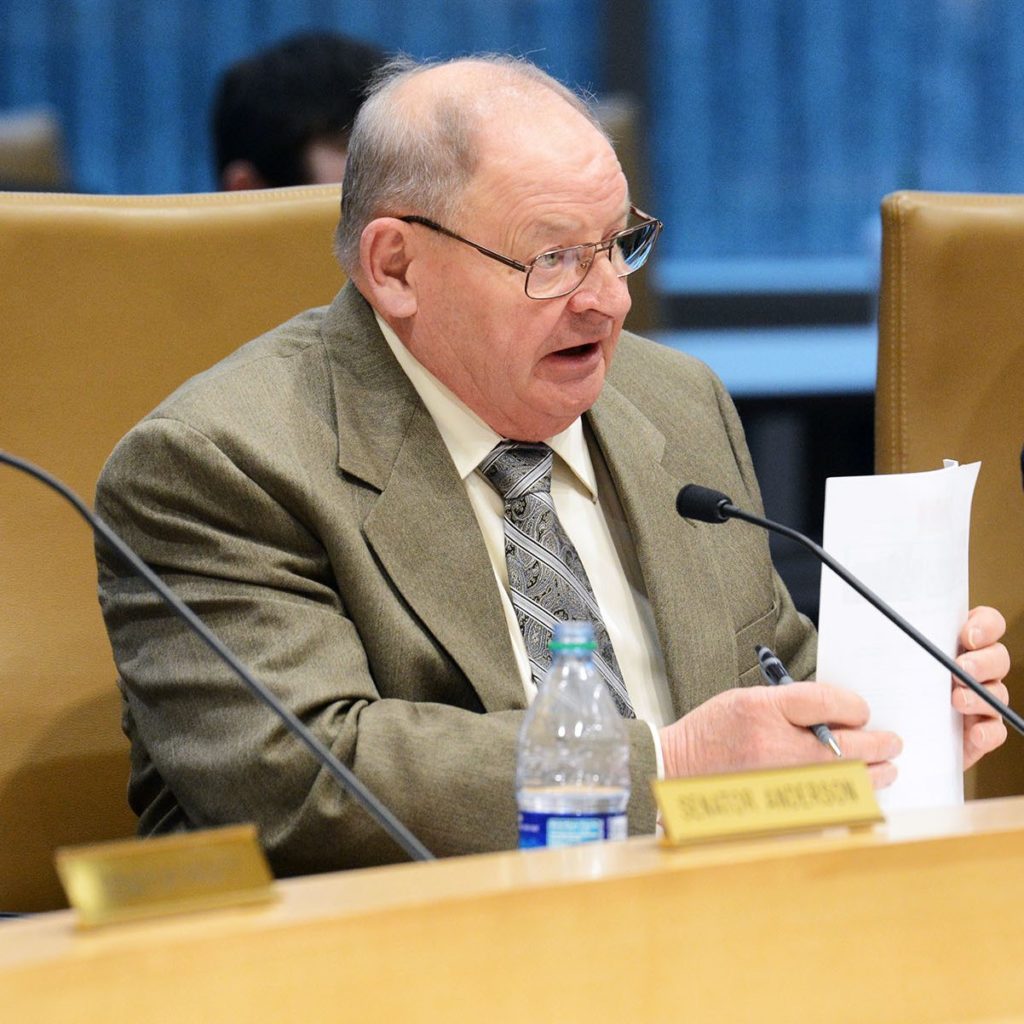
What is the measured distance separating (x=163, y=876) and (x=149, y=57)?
165 inches

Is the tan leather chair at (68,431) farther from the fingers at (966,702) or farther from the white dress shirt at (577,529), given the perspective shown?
the fingers at (966,702)

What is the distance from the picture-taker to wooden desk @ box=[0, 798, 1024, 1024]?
30.7 inches

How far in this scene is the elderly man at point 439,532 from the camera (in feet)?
4.90

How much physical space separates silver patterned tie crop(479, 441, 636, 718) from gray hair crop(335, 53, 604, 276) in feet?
0.92

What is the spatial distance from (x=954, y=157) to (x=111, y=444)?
424 centimetres

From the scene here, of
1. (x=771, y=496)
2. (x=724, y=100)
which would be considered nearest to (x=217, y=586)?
(x=771, y=496)

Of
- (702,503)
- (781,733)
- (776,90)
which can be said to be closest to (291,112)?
(702,503)

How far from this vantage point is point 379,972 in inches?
32.0

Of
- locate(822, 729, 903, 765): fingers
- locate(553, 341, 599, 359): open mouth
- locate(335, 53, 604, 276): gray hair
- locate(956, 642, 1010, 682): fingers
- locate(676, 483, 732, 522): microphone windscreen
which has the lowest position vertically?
locate(822, 729, 903, 765): fingers

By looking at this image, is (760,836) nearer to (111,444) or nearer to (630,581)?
(630,581)

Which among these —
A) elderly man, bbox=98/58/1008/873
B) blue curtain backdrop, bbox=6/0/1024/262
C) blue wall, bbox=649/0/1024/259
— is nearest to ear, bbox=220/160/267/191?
elderly man, bbox=98/58/1008/873

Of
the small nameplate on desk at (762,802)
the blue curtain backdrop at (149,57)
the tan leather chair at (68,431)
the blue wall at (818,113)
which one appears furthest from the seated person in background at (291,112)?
the blue wall at (818,113)

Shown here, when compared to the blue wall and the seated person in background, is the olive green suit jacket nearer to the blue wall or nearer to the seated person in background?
the seated person in background

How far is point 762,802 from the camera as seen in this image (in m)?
0.97
